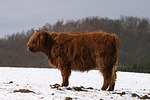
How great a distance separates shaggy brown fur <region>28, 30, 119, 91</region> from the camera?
27.0 feet

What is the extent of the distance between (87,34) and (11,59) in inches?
1341

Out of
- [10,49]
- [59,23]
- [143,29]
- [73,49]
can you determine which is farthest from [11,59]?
[73,49]

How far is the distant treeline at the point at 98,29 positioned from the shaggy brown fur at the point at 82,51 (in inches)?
1066

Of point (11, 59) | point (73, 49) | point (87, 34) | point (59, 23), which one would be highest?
point (59, 23)

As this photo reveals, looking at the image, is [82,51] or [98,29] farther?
[98,29]

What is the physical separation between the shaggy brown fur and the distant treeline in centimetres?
2707

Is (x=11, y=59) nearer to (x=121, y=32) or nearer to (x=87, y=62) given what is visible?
(x=121, y=32)

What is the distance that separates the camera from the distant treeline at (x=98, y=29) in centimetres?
3871

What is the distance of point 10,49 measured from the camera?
144ft

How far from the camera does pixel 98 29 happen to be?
42781 millimetres

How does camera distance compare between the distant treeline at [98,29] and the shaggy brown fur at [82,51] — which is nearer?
the shaggy brown fur at [82,51]

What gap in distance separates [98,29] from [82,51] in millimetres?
34923

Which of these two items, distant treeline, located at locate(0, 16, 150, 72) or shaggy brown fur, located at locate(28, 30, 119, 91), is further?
distant treeline, located at locate(0, 16, 150, 72)

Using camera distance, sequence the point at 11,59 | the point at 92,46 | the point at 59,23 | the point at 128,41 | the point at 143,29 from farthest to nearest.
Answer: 1. the point at 143,29
2. the point at 59,23
3. the point at 128,41
4. the point at 11,59
5. the point at 92,46
